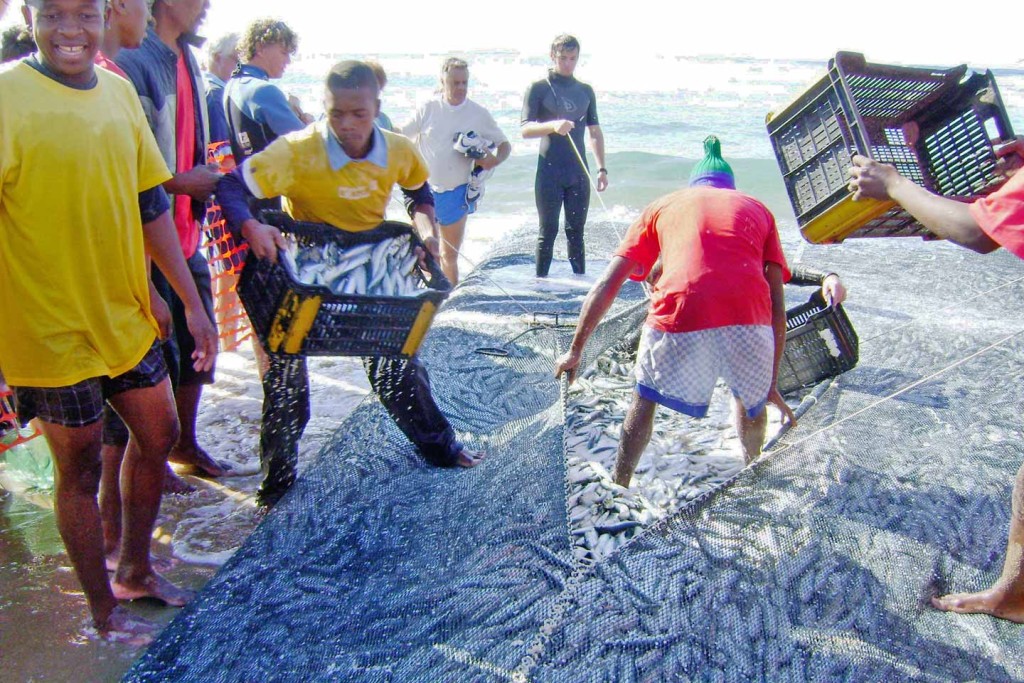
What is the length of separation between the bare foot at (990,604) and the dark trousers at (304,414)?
6.25 feet

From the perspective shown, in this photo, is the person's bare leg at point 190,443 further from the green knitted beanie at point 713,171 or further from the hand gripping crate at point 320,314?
the green knitted beanie at point 713,171

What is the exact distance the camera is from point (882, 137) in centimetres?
392

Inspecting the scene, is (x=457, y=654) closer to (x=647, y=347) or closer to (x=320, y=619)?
(x=320, y=619)

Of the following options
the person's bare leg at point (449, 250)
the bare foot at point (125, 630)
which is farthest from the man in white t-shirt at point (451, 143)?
the bare foot at point (125, 630)

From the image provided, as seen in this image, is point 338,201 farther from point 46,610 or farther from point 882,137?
point 882,137

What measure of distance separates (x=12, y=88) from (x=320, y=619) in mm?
1683

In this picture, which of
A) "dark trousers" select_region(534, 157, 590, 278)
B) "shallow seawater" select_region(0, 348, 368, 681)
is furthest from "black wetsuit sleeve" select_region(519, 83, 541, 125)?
"shallow seawater" select_region(0, 348, 368, 681)

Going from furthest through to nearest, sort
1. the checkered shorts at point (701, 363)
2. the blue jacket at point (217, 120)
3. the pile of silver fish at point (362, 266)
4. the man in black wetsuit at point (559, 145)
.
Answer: the man in black wetsuit at point (559, 145) < the blue jacket at point (217, 120) < the checkered shorts at point (701, 363) < the pile of silver fish at point (362, 266)

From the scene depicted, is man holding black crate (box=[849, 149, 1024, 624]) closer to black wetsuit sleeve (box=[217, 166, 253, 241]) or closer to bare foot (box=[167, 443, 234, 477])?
black wetsuit sleeve (box=[217, 166, 253, 241])

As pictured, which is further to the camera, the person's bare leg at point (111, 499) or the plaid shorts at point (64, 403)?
the person's bare leg at point (111, 499)

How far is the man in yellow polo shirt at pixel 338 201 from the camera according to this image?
10.3ft

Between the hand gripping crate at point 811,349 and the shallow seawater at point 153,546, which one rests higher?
the hand gripping crate at point 811,349

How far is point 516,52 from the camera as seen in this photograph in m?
35.2

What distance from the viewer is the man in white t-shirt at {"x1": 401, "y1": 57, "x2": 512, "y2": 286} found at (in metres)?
6.35
